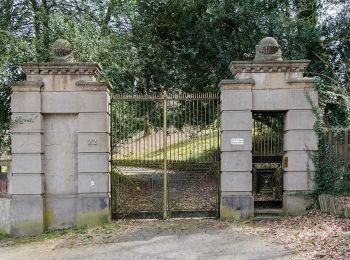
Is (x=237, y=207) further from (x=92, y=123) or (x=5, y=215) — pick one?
(x=5, y=215)

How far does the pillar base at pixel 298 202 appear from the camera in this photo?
10195 millimetres

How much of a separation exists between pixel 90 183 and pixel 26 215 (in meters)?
1.70

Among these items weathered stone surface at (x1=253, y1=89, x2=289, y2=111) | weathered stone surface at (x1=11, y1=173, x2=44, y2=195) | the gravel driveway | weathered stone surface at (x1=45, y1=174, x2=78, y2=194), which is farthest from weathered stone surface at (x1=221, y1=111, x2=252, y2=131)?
weathered stone surface at (x1=11, y1=173, x2=44, y2=195)

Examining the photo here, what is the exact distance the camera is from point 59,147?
10250mm

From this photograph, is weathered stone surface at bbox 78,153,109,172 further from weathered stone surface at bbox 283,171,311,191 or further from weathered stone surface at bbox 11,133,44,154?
weathered stone surface at bbox 283,171,311,191

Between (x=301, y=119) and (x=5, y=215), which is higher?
(x=301, y=119)

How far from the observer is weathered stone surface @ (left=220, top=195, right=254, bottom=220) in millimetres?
10141

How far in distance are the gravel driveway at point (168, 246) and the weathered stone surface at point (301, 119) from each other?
2939mm

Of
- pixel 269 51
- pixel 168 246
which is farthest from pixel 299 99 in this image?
pixel 168 246

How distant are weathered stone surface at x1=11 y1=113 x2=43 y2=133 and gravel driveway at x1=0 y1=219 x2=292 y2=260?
2.69m

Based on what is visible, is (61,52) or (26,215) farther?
(61,52)

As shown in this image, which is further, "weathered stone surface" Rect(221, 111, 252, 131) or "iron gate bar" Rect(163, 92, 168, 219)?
"iron gate bar" Rect(163, 92, 168, 219)

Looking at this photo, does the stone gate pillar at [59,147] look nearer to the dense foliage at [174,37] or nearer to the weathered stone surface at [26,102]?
the weathered stone surface at [26,102]

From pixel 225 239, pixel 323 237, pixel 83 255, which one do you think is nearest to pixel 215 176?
pixel 225 239
